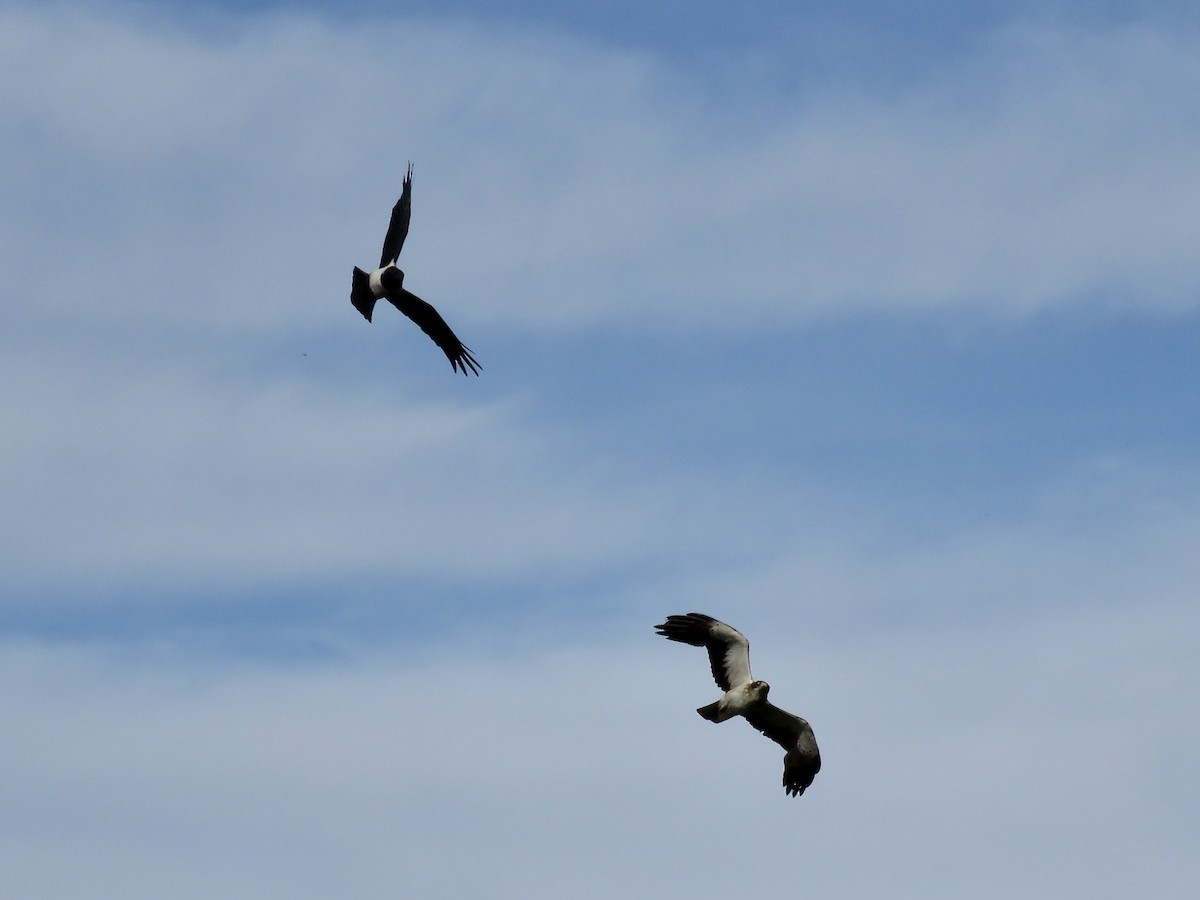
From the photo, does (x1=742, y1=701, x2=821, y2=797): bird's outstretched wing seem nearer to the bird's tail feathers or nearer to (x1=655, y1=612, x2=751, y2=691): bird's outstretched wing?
(x1=655, y1=612, x2=751, y2=691): bird's outstretched wing

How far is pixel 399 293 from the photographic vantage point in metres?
46.9

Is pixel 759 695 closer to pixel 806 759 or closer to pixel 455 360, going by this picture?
pixel 806 759

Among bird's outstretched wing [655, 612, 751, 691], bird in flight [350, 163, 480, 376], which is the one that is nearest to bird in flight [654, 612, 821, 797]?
bird's outstretched wing [655, 612, 751, 691]

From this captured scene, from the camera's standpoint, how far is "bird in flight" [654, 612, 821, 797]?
1720 inches

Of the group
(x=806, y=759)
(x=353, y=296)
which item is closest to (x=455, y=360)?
(x=353, y=296)

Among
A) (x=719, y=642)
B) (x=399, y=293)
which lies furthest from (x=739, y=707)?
(x=399, y=293)

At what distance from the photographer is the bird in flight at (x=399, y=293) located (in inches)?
1827

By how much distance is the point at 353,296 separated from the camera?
46.4 meters

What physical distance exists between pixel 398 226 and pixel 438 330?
3093 millimetres

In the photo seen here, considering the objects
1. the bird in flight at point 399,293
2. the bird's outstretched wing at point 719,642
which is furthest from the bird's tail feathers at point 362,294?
the bird's outstretched wing at point 719,642

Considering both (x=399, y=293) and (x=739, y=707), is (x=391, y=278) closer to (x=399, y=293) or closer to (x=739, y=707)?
(x=399, y=293)

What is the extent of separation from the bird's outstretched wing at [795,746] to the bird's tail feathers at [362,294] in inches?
566

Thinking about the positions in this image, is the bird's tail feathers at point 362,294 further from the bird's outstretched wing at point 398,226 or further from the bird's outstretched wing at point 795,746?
the bird's outstretched wing at point 795,746

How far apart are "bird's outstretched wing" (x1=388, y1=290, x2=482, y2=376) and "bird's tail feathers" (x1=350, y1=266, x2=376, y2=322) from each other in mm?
1177
